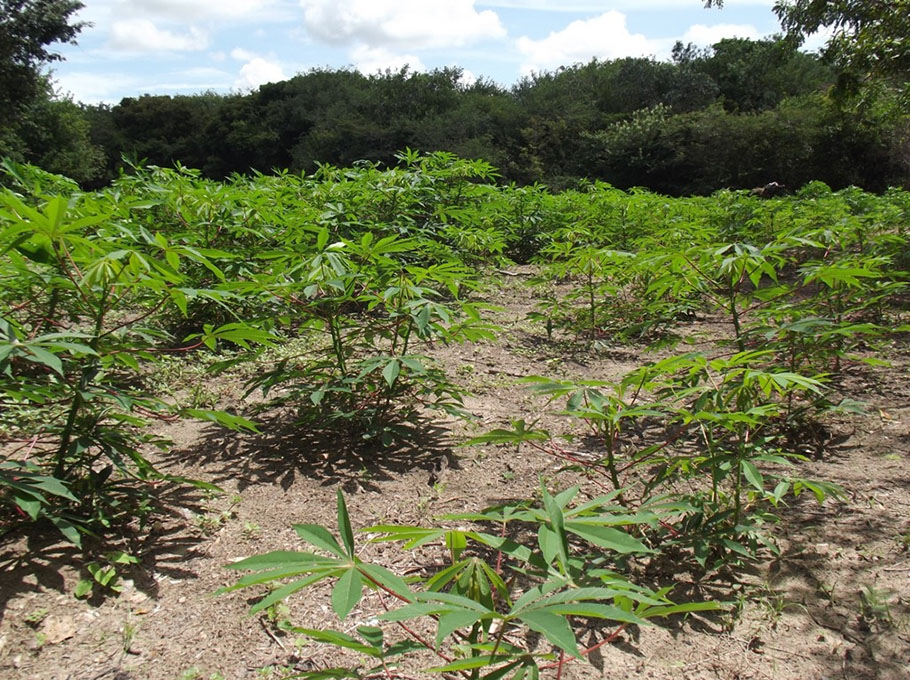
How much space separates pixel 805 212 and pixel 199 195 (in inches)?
178

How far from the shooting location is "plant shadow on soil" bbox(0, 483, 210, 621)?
4.56ft

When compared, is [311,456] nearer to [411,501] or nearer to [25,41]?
[411,501]

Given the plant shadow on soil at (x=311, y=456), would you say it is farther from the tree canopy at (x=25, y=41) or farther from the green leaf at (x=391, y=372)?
the tree canopy at (x=25, y=41)

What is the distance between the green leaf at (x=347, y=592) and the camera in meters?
0.68

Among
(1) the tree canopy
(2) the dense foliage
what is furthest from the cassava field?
(1) the tree canopy

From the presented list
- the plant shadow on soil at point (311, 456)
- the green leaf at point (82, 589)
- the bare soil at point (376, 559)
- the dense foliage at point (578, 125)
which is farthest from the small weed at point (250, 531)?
the dense foliage at point (578, 125)

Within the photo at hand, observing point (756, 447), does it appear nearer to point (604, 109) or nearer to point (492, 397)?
point (492, 397)

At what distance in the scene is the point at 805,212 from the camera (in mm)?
4973

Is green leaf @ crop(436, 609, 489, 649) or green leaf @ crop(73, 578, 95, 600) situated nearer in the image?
green leaf @ crop(436, 609, 489, 649)

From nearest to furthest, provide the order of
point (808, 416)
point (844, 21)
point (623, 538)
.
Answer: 1. point (623, 538)
2. point (808, 416)
3. point (844, 21)

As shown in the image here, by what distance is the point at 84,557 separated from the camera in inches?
59.0

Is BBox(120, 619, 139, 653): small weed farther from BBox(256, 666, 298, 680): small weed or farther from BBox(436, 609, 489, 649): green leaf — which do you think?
BBox(436, 609, 489, 649): green leaf

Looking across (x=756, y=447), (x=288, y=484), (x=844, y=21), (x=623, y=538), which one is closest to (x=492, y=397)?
(x=288, y=484)

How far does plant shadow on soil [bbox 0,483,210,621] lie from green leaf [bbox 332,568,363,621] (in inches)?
36.8
